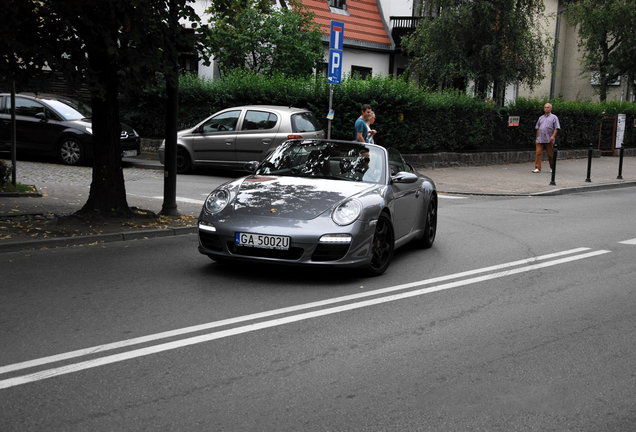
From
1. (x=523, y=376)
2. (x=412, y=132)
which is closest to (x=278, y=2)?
(x=412, y=132)

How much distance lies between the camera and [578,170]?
24312mm

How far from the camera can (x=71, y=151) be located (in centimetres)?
1836

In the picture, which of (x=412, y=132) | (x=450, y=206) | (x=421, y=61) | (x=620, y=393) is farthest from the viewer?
(x=421, y=61)

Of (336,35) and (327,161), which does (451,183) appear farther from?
(327,161)

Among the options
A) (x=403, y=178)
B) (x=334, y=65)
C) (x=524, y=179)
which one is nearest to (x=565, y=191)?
(x=524, y=179)

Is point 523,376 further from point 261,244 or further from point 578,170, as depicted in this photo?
point 578,170

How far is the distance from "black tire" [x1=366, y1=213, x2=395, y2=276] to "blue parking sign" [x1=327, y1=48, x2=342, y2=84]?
7762 millimetres

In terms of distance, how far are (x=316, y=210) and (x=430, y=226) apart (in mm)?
2889

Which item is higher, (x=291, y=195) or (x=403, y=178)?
(x=403, y=178)

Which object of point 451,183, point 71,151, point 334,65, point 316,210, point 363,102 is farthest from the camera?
point 363,102

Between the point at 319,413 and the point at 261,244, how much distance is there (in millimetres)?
3159

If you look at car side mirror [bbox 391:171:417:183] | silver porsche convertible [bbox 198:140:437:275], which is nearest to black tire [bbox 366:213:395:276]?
silver porsche convertible [bbox 198:140:437:275]

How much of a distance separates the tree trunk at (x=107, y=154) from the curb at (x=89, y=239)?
0.93 metres

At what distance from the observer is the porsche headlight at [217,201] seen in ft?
24.4
